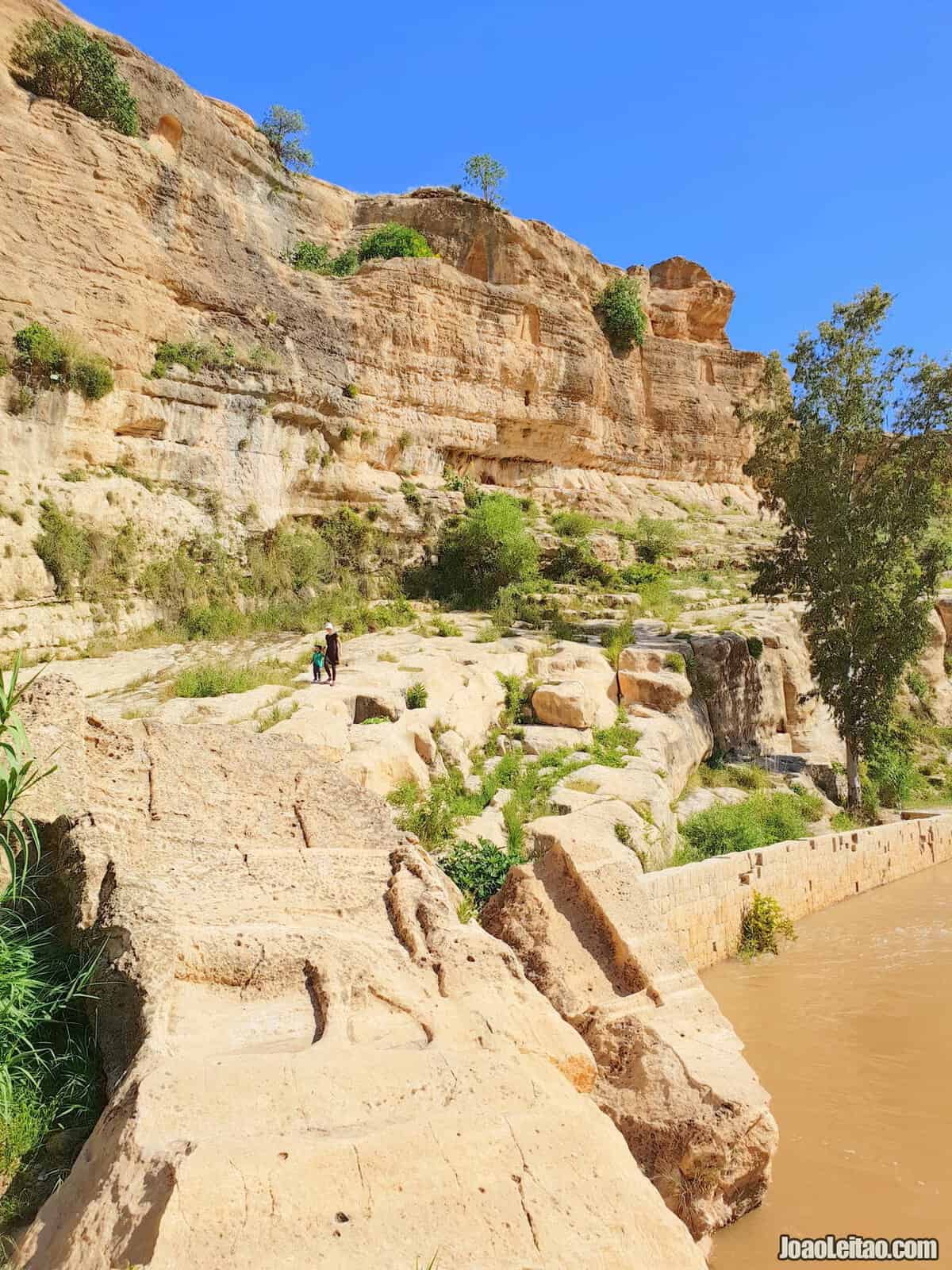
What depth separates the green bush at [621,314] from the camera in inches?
1190

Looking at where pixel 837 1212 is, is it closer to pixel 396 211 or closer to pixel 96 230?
pixel 96 230

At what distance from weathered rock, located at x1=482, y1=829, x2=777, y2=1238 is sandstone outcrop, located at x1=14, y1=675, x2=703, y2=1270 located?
80 cm

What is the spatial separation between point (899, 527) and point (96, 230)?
18007mm

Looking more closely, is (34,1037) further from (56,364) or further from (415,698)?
(56,364)

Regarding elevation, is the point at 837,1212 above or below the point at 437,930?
below

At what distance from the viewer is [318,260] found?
25.6m

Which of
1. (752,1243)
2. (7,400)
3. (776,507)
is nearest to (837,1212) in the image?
(752,1243)

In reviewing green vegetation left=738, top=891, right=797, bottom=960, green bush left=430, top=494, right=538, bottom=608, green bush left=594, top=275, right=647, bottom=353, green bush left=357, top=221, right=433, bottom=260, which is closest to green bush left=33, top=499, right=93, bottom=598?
green bush left=430, top=494, right=538, bottom=608

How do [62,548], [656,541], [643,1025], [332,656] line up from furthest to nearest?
[656,541]
[62,548]
[332,656]
[643,1025]

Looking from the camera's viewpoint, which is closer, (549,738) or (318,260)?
(549,738)

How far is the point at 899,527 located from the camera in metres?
15.8

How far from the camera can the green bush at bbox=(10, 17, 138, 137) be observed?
60.8 ft

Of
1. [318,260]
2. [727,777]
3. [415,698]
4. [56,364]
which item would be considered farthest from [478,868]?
[318,260]

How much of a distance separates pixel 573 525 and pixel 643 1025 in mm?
19216
